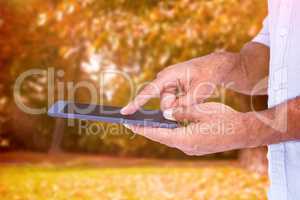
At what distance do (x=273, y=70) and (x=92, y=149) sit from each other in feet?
4.71

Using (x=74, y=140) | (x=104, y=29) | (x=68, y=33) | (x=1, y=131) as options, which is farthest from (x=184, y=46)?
(x=1, y=131)

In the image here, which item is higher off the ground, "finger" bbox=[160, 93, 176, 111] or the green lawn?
"finger" bbox=[160, 93, 176, 111]

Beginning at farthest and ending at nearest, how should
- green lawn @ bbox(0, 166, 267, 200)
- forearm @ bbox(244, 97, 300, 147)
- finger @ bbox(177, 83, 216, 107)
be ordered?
green lawn @ bbox(0, 166, 267, 200)
finger @ bbox(177, 83, 216, 107)
forearm @ bbox(244, 97, 300, 147)

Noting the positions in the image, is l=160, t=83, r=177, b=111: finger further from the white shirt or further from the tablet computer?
the white shirt

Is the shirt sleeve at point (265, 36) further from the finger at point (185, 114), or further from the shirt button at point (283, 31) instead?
the finger at point (185, 114)

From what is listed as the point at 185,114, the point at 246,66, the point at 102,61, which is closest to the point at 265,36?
the point at 246,66

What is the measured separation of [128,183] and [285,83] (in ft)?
4.46

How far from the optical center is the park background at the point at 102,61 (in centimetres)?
206

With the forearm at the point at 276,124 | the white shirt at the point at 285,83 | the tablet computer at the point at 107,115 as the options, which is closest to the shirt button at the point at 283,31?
the white shirt at the point at 285,83

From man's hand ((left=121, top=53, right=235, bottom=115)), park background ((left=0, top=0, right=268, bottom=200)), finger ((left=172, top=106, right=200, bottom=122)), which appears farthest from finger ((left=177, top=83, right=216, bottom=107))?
park background ((left=0, top=0, right=268, bottom=200))

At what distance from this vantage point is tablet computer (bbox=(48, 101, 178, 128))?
30.3 inches

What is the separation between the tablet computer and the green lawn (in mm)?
1202

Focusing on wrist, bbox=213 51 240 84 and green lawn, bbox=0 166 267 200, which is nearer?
wrist, bbox=213 51 240 84

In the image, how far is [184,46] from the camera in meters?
2.10
